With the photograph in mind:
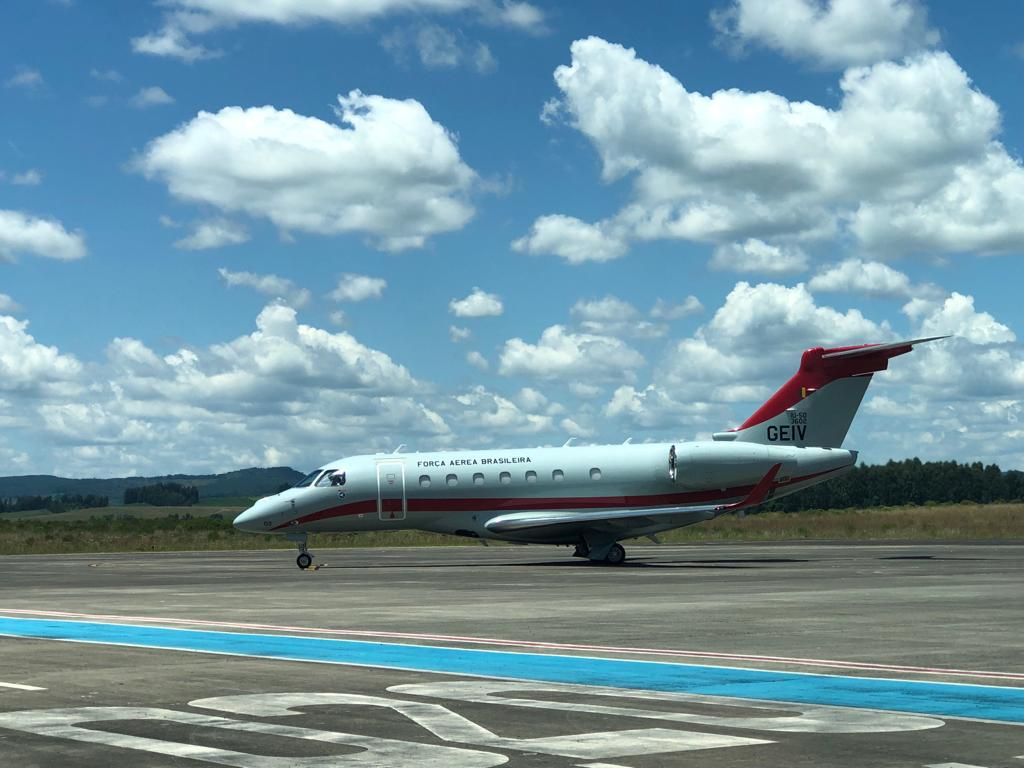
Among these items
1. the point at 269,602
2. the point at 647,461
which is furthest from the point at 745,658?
the point at 647,461

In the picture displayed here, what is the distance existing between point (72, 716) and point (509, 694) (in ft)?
12.6

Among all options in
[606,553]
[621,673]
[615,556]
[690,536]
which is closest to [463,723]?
[621,673]

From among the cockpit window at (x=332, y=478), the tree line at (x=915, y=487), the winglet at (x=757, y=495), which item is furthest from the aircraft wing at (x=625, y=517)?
the tree line at (x=915, y=487)

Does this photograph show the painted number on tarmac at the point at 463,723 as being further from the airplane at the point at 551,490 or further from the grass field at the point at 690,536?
the grass field at the point at 690,536

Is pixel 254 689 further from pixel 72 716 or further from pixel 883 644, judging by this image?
pixel 883 644

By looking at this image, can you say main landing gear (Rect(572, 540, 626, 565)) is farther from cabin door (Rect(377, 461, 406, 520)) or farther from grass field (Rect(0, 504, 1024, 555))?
grass field (Rect(0, 504, 1024, 555))

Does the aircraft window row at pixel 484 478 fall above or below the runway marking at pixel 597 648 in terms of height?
above

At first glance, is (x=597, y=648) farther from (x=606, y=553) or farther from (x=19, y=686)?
(x=606, y=553)

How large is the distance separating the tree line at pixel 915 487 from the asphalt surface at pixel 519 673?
144973 millimetres

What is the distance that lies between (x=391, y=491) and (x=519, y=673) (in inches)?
1130

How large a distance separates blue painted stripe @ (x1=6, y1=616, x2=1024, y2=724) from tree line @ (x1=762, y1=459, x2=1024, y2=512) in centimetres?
15314

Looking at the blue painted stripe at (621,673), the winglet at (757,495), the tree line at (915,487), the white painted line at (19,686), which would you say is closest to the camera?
the blue painted stripe at (621,673)

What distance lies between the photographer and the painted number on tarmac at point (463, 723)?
9.48m

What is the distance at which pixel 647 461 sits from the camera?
42.6 m
